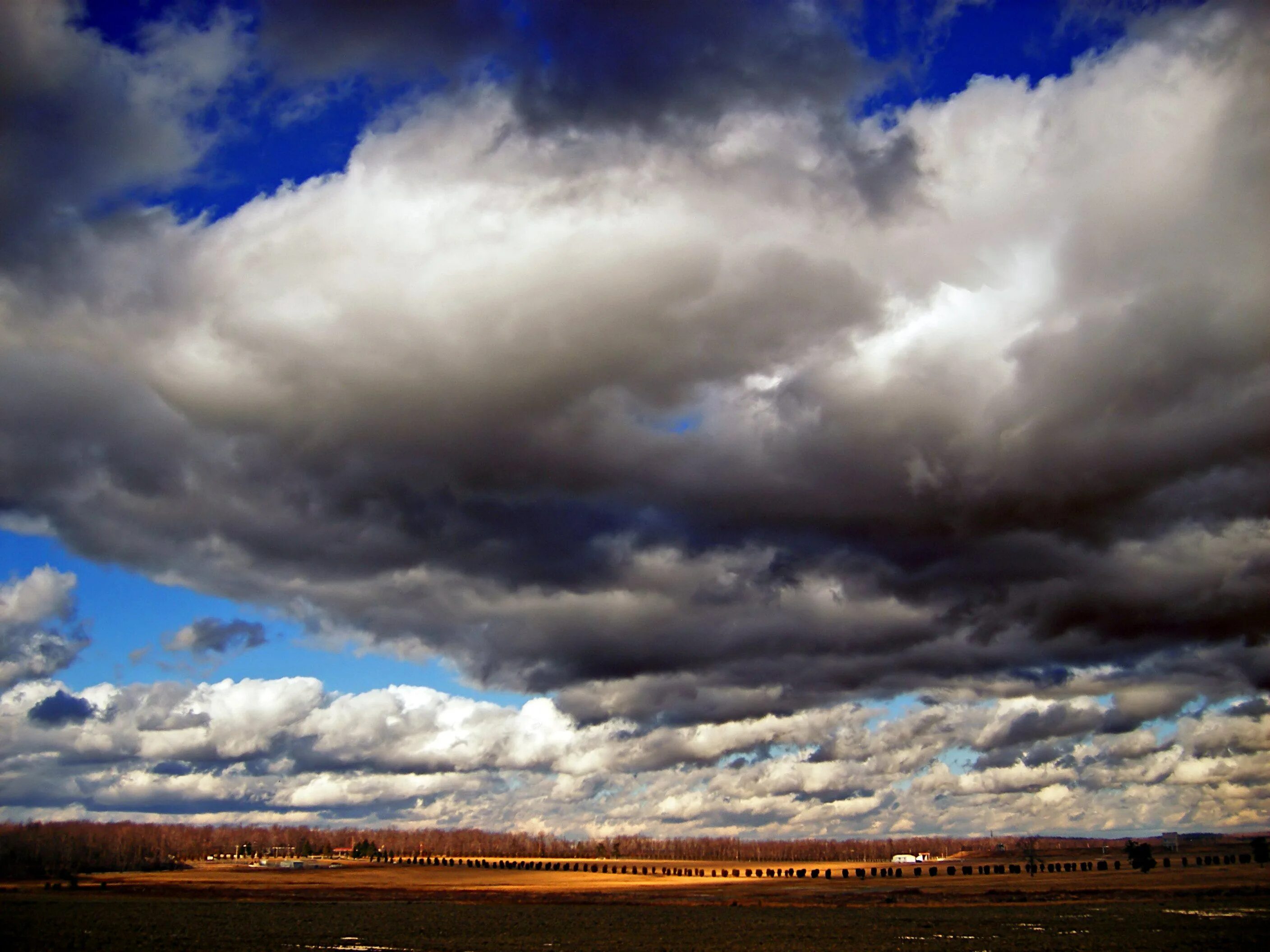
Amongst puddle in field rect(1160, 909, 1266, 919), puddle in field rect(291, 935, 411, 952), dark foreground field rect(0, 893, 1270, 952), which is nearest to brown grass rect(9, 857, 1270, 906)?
dark foreground field rect(0, 893, 1270, 952)

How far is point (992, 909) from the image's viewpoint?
11188cm

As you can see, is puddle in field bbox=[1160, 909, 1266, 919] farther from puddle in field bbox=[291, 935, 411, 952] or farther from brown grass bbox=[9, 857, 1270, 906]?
puddle in field bbox=[291, 935, 411, 952]

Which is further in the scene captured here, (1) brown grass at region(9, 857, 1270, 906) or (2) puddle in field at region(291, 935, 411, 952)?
(1) brown grass at region(9, 857, 1270, 906)

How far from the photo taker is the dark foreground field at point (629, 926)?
72188 mm

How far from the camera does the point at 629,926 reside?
92.1 meters

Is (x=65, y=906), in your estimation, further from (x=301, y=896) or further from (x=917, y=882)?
(x=917, y=882)

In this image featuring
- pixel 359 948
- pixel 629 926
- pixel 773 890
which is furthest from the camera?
pixel 773 890

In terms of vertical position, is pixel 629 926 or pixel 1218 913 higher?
pixel 629 926

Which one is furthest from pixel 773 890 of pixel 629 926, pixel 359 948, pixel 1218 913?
pixel 359 948

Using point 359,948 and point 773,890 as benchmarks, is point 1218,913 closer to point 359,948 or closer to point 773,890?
point 359,948

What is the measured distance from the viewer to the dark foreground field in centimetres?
7219

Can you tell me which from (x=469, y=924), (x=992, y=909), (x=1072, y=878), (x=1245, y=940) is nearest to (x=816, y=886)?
(x=1072, y=878)

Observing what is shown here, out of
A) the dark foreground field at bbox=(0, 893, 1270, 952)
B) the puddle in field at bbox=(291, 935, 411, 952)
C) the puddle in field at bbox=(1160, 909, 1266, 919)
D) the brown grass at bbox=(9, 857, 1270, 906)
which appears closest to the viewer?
the puddle in field at bbox=(291, 935, 411, 952)

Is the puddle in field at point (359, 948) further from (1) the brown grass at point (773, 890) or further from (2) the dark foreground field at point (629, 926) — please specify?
(1) the brown grass at point (773, 890)
